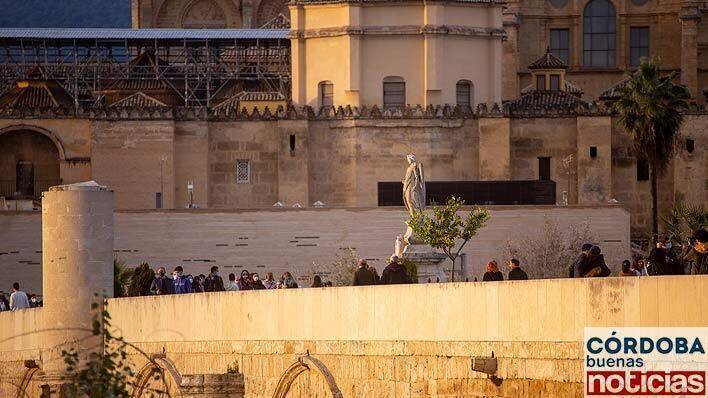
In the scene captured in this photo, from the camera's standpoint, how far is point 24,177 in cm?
8088

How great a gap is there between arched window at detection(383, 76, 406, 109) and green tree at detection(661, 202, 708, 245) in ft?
29.3

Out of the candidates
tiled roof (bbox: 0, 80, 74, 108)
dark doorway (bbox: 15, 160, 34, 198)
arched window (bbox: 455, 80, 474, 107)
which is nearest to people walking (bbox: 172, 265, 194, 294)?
arched window (bbox: 455, 80, 474, 107)

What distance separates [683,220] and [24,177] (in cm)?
2145

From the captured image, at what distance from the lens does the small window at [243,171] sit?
79.0 m

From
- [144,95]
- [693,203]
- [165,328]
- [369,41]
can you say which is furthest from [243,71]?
[165,328]

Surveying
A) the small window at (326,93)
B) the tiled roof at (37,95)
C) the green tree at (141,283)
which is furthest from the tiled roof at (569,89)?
the green tree at (141,283)

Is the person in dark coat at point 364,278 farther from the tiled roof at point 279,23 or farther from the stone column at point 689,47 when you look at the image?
the tiled roof at point 279,23

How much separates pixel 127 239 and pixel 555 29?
31073mm

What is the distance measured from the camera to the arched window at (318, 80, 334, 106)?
8000 cm

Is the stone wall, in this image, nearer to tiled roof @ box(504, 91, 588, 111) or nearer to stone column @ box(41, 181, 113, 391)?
tiled roof @ box(504, 91, 588, 111)

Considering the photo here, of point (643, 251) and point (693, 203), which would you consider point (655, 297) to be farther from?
point (693, 203)

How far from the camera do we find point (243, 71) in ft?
305

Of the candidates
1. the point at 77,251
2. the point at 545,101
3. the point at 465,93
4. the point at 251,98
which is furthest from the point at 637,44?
the point at 77,251

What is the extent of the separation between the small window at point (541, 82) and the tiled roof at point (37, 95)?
15548 mm
